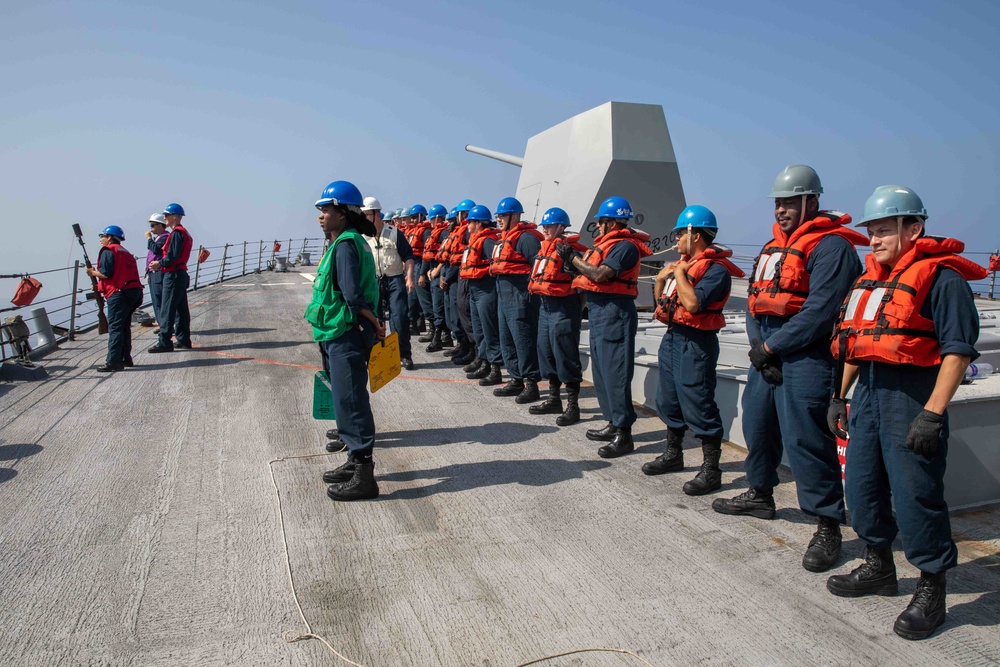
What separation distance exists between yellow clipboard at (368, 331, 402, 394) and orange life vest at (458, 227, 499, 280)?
3.02 m

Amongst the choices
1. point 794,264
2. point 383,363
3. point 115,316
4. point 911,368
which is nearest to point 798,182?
point 794,264

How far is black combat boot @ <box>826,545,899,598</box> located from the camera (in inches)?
133

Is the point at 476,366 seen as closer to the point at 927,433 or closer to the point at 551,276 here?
the point at 551,276

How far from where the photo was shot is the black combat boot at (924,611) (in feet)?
9.94

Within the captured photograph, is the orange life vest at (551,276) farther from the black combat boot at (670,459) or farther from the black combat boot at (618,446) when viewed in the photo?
the black combat boot at (670,459)

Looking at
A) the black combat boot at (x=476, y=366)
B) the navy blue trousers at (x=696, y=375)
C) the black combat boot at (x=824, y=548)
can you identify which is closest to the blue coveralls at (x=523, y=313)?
the black combat boot at (x=476, y=366)

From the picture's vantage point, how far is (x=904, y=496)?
312 centimetres

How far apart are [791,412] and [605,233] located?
2.46 m

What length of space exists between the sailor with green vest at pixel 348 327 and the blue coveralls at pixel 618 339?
6.17 feet

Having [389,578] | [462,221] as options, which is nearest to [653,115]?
[462,221]

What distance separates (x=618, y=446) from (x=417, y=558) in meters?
2.25

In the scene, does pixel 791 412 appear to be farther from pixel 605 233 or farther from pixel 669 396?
pixel 605 233

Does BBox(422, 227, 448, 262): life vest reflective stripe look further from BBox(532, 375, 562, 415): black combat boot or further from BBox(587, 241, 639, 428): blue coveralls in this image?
BBox(587, 241, 639, 428): blue coveralls

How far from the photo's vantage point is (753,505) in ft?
14.3
